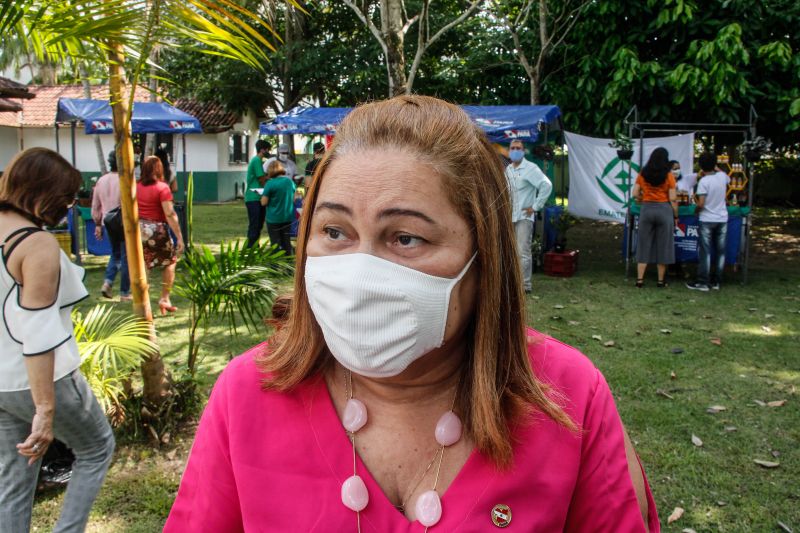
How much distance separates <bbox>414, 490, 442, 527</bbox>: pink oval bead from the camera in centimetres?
140

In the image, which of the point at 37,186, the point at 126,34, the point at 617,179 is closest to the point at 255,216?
the point at 617,179

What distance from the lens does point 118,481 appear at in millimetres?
4012

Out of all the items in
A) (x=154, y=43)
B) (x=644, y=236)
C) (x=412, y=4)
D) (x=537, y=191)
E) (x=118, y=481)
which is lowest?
(x=118, y=481)

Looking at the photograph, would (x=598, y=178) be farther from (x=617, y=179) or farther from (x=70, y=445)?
(x=70, y=445)

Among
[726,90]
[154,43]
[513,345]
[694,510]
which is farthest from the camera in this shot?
[726,90]

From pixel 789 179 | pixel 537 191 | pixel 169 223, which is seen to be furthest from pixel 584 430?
pixel 789 179

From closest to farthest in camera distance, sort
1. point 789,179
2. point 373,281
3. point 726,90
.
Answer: point 373,281, point 726,90, point 789,179

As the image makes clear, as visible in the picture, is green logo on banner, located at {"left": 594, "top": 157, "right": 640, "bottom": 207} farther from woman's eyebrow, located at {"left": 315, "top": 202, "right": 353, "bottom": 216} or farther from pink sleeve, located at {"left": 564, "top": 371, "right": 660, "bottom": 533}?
woman's eyebrow, located at {"left": 315, "top": 202, "right": 353, "bottom": 216}

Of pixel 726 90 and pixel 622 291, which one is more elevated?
pixel 726 90

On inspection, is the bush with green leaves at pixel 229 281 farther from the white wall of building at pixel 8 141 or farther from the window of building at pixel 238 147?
the white wall of building at pixel 8 141

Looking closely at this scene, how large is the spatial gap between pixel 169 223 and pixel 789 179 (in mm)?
24383

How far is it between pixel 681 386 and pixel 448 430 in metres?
4.65

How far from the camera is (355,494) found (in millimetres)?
1416

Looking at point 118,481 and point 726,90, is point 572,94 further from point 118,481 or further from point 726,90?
point 118,481
